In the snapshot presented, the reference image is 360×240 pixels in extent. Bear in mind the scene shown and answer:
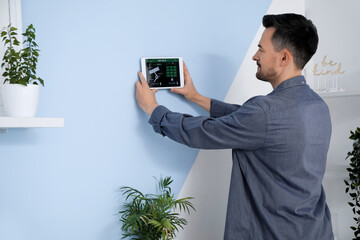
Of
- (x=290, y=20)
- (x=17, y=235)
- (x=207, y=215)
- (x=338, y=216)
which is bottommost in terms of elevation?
(x=338, y=216)

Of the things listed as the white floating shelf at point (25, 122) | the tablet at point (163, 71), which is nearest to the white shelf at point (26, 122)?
the white floating shelf at point (25, 122)

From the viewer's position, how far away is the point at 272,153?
4.15 feet

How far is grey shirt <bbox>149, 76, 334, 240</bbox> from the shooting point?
1232 mm

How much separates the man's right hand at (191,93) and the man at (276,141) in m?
0.19

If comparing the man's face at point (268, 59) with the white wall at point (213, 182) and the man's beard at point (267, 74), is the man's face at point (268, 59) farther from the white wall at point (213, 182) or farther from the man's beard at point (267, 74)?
the white wall at point (213, 182)

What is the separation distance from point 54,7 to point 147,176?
0.70 meters

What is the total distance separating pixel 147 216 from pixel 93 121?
0.39 meters

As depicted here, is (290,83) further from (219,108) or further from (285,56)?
(219,108)

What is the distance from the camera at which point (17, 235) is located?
1.22m

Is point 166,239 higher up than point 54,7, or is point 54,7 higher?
point 54,7

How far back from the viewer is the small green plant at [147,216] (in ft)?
4.30

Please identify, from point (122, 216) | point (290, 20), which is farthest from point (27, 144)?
point (290, 20)

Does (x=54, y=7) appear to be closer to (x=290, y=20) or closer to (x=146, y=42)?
(x=146, y=42)

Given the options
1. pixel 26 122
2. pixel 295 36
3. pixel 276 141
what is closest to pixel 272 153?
pixel 276 141
